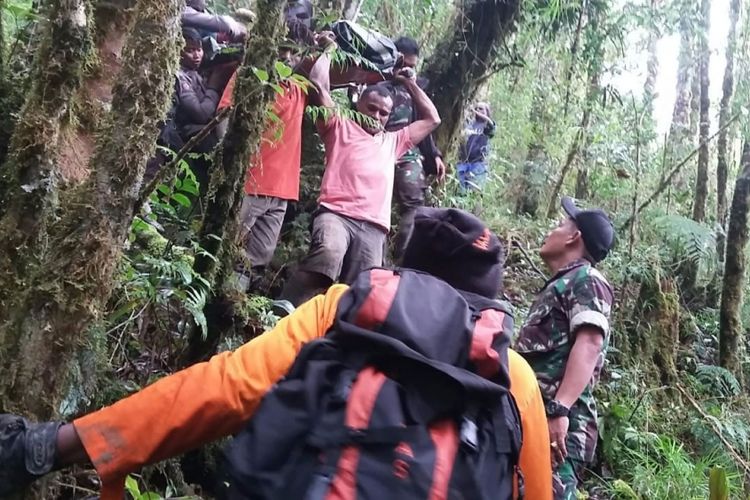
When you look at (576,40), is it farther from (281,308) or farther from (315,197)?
(281,308)

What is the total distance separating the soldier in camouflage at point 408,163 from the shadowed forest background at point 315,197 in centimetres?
36

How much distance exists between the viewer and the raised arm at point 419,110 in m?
6.13

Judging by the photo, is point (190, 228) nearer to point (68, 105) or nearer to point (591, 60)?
point (68, 105)

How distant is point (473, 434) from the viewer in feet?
5.52

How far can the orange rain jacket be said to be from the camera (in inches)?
66.0

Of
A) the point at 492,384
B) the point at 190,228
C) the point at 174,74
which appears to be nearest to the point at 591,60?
the point at 190,228

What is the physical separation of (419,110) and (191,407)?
4.89 m

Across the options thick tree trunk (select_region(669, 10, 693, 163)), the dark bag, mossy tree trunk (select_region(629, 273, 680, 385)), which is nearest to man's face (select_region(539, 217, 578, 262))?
the dark bag

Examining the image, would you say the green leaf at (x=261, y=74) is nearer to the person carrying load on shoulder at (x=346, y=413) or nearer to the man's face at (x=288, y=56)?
the person carrying load on shoulder at (x=346, y=413)

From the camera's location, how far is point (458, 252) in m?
2.07

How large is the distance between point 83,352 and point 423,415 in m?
1.50

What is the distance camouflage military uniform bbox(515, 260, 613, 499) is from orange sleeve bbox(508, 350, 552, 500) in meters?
1.63

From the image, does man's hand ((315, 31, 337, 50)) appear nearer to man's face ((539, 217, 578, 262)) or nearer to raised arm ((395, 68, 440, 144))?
raised arm ((395, 68, 440, 144))

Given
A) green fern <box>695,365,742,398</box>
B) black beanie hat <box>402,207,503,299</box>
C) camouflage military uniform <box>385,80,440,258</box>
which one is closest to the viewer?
black beanie hat <box>402,207,503,299</box>
